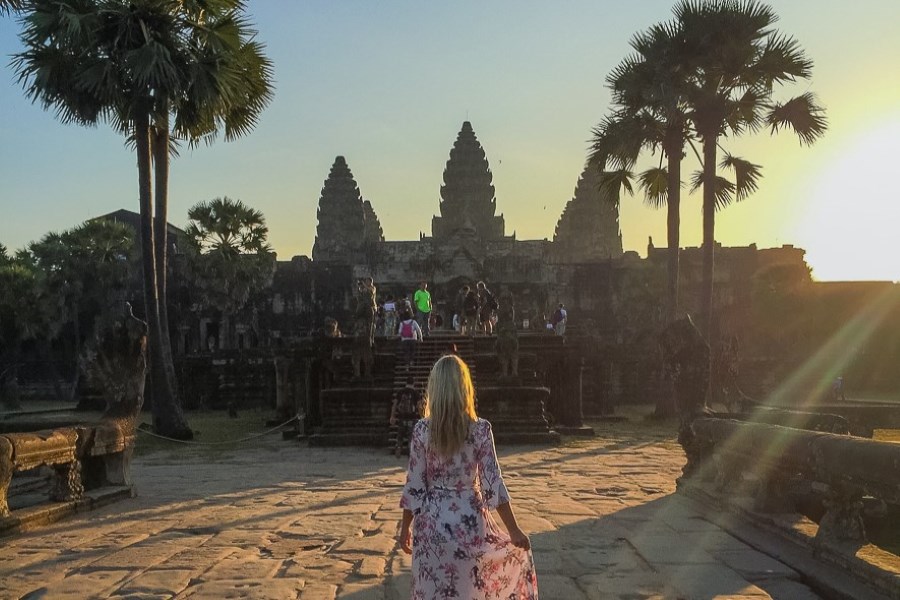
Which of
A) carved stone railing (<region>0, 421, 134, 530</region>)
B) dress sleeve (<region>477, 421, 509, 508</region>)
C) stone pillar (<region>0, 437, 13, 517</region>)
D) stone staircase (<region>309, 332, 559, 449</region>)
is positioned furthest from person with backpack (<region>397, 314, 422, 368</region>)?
dress sleeve (<region>477, 421, 509, 508</region>)

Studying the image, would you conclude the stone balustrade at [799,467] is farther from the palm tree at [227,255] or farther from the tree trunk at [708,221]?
the palm tree at [227,255]

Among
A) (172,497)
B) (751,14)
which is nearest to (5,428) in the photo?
(172,497)

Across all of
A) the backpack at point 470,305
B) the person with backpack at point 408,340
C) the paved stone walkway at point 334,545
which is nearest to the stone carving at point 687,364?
the paved stone walkway at point 334,545

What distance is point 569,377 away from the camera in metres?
17.8

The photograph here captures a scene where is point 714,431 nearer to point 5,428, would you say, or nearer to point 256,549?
point 256,549

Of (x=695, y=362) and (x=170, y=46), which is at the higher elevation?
(x=170, y=46)

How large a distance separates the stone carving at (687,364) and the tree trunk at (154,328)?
1049 cm

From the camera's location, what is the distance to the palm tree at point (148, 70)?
14.6m

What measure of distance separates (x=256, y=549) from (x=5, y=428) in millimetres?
4676

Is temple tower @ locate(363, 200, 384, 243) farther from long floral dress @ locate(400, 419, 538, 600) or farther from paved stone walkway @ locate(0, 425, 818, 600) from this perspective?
long floral dress @ locate(400, 419, 538, 600)

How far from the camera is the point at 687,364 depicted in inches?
355

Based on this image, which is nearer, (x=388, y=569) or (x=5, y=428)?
(x=388, y=569)

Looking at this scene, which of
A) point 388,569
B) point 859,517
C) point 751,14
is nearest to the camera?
point 859,517

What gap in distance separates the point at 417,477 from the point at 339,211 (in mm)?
62117
